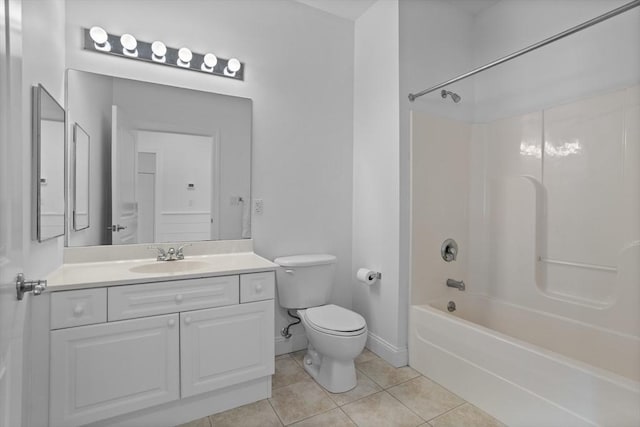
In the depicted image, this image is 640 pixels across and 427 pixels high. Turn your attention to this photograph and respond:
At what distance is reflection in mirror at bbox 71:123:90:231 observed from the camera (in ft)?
6.01

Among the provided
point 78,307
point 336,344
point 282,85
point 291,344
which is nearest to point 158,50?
point 282,85

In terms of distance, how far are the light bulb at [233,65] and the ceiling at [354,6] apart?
754 mm

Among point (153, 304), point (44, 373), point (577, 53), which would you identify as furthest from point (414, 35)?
point (44, 373)

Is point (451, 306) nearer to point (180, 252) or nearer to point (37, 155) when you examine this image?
point (180, 252)

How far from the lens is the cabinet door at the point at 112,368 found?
142cm

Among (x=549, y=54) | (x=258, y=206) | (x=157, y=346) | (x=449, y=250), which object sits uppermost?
(x=549, y=54)

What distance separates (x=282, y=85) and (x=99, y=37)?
1.14m

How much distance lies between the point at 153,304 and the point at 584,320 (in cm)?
250

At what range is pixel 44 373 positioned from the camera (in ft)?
4.55

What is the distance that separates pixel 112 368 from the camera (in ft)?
4.92

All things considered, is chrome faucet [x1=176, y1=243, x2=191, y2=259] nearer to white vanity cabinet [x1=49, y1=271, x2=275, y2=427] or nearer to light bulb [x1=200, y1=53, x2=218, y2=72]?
white vanity cabinet [x1=49, y1=271, x2=275, y2=427]

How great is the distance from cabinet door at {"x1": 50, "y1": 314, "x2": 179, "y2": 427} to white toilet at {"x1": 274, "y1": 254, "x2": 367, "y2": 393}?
80 cm

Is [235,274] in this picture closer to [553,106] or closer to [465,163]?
[465,163]

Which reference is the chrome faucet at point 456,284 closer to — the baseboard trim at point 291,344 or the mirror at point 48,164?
the baseboard trim at point 291,344
